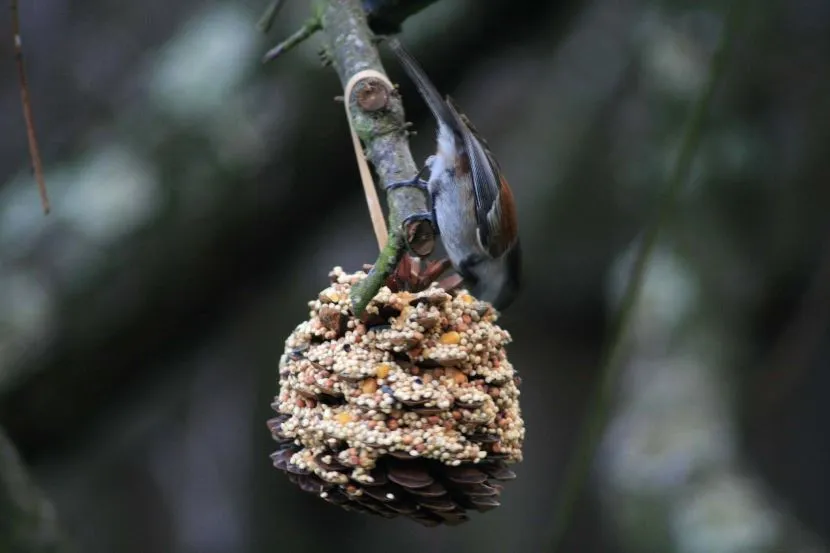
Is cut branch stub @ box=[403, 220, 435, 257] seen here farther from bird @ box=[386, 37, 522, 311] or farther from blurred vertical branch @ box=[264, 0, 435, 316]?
bird @ box=[386, 37, 522, 311]

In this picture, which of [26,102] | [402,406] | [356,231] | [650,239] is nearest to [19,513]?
[26,102]

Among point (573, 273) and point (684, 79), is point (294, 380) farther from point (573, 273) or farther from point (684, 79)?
point (573, 273)

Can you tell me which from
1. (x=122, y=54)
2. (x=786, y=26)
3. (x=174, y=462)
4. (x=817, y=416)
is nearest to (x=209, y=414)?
(x=174, y=462)

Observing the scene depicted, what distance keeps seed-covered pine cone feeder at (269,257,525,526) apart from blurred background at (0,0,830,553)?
77 centimetres

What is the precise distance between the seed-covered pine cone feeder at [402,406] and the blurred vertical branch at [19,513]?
689 mm

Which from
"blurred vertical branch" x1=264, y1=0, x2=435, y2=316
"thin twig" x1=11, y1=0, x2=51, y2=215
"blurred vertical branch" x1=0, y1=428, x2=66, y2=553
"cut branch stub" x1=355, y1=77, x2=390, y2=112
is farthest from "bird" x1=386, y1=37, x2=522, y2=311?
"blurred vertical branch" x1=0, y1=428, x2=66, y2=553

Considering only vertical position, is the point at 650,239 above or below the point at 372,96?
below

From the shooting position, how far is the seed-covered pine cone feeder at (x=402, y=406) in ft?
3.67

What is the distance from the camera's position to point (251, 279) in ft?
8.55

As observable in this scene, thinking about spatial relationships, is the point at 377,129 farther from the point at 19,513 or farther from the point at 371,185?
the point at 19,513

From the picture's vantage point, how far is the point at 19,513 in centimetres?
169

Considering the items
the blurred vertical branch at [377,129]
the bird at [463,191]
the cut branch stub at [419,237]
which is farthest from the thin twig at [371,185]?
the bird at [463,191]

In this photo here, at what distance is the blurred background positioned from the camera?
2.26 metres

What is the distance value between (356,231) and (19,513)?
6.98ft
